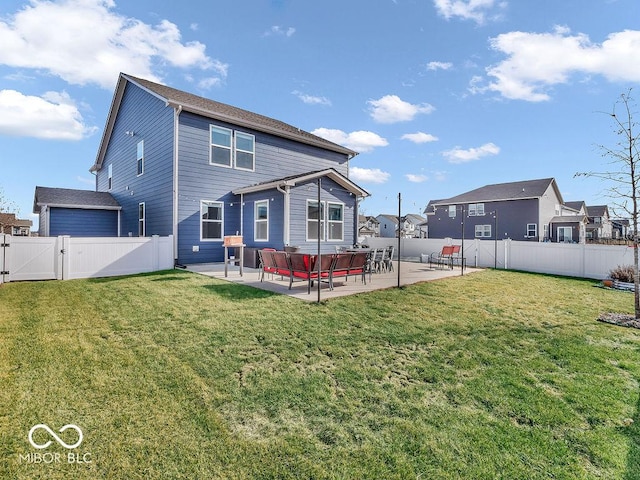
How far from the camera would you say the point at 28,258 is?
31.8ft

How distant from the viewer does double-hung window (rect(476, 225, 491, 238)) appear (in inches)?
1380

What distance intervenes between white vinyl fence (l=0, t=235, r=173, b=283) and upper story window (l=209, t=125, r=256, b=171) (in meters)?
4.92

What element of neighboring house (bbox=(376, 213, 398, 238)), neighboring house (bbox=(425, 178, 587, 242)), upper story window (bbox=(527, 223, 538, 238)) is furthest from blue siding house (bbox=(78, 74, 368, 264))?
neighboring house (bbox=(376, 213, 398, 238))

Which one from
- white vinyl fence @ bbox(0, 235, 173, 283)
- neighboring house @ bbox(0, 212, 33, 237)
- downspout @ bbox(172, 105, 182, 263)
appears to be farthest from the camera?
neighboring house @ bbox(0, 212, 33, 237)

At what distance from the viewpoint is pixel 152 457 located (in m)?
2.39

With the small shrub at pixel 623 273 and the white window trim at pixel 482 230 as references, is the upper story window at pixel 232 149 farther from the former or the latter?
the white window trim at pixel 482 230

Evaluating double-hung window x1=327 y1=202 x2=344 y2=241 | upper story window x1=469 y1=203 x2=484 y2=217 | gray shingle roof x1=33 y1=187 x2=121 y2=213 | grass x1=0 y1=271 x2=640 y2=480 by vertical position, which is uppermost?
upper story window x1=469 y1=203 x2=484 y2=217

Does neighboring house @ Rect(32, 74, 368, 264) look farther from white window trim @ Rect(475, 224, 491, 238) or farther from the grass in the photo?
white window trim @ Rect(475, 224, 491, 238)

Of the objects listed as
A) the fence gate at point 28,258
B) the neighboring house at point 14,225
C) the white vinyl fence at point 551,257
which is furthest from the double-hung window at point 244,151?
the neighboring house at point 14,225

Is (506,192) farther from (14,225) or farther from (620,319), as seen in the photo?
(14,225)

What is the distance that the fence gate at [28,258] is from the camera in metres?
9.38

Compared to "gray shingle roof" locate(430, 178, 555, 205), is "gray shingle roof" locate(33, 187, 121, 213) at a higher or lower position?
lower

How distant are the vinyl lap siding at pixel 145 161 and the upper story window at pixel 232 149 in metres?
1.88

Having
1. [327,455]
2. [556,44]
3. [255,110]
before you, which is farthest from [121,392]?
[255,110]
